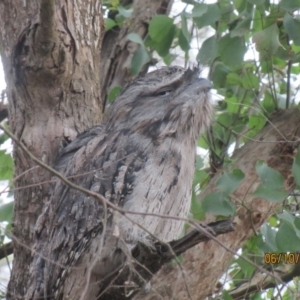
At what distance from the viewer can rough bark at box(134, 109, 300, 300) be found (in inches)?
135

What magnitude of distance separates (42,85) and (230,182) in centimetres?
104

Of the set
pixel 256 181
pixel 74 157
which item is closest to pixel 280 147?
pixel 256 181

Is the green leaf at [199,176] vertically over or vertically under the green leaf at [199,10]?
under

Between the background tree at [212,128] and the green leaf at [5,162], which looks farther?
the green leaf at [5,162]

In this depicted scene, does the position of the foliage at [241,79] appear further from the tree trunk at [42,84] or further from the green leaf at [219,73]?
the tree trunk at [42,84]

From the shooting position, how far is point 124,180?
3.26m

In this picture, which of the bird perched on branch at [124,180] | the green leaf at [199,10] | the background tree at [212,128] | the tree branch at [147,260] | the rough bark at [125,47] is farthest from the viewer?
the rough bark at [125,47]

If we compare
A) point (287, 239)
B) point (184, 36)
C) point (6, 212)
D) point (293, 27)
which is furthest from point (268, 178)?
point (6, 212)

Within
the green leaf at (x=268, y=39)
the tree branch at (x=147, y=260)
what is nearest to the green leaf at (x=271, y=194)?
the tree branch at (x=147, y=260)

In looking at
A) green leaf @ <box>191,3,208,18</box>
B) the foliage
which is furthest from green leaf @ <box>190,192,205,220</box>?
green leaf @ <box>191,3,208,18</box>

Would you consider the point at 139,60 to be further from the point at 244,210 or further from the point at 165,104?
the point at 244,210

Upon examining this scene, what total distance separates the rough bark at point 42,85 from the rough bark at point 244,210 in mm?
671

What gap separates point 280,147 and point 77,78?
42.6 inches
